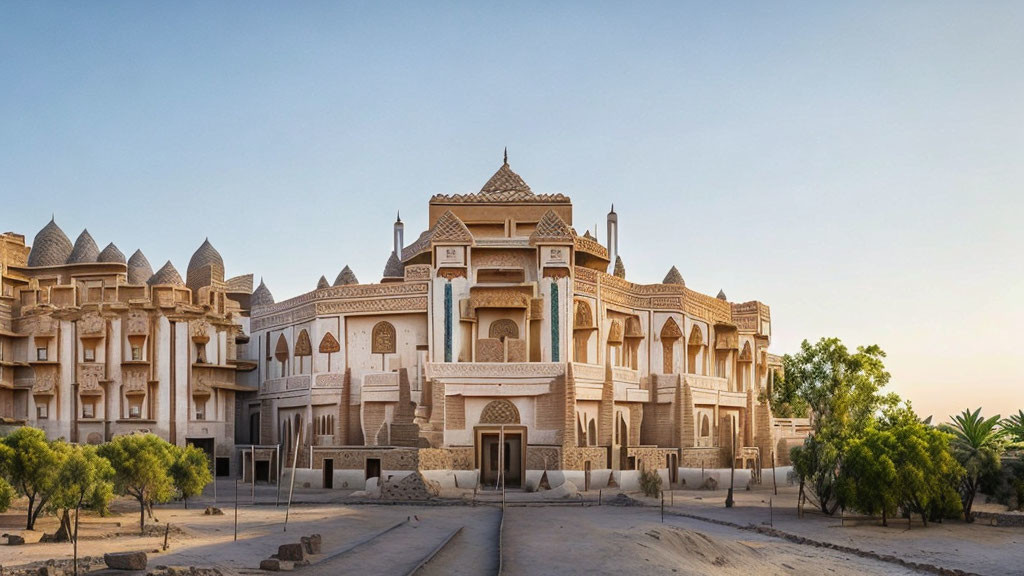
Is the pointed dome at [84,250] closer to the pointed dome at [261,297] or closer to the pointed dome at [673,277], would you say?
the pointed dome at [261,297]

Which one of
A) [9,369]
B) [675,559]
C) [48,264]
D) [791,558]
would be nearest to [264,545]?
[675,559]

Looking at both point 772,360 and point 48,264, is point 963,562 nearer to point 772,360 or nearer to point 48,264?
point 772,360

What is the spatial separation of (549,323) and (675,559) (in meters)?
23.0

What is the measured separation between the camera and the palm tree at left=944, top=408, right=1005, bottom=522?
115ft

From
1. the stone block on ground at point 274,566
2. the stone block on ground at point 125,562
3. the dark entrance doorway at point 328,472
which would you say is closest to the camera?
the stone block on ground at point 125,562

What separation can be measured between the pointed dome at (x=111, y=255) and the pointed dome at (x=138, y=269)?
1.67 meters

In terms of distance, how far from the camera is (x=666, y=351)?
172ft

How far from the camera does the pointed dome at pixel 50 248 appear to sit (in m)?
59.7

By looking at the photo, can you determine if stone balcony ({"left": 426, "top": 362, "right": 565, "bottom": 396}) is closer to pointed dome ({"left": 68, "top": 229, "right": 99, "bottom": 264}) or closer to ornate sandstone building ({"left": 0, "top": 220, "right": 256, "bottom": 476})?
ornate sandstone building ({"left": 0, "top": 220, "right": 256, "bottom": 476})

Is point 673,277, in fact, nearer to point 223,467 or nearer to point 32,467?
point 223,467

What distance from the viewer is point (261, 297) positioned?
65.0 meters

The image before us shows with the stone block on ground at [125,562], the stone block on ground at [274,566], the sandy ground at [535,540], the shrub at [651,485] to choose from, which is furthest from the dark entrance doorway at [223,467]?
A: the stone block on ground at [125,562]

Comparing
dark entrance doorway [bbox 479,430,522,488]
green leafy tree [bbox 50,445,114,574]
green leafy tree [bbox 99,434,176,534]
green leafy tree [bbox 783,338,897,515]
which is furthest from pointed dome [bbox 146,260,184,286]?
green leafy tree [bbox 783,338,897,515]

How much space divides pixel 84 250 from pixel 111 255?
1.80 metres
